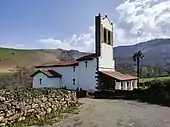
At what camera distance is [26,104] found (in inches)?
560

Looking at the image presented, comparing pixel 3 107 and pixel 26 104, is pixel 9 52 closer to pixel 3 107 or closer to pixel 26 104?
pixel 26 104

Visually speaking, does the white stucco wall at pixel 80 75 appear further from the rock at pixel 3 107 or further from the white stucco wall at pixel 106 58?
the rock at pixel 3 107

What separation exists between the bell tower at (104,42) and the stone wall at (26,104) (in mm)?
22503

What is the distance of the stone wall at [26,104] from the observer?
1295 cm

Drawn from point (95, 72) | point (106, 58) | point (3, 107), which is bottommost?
point (3, 107)

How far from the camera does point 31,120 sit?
1420cm

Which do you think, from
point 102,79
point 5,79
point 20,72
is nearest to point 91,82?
point 102,79

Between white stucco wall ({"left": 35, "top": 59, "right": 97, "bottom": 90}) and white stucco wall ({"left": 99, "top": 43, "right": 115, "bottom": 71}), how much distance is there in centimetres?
146

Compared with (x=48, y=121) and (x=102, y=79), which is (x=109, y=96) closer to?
(x=102, y=79)

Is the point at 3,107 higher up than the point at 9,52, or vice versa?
the point at 9,52

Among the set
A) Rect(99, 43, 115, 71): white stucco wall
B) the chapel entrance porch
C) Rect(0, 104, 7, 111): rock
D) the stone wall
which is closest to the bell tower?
Rect(99, 43, 115, 71): white stucco wall

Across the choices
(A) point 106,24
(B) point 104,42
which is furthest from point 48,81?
(A) point 106,24

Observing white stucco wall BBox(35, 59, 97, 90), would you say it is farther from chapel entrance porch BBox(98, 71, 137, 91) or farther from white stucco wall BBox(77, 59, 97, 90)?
chapel entrance porch BBox(98, 71, 137, 91)

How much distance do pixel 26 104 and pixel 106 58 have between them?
2887cm
